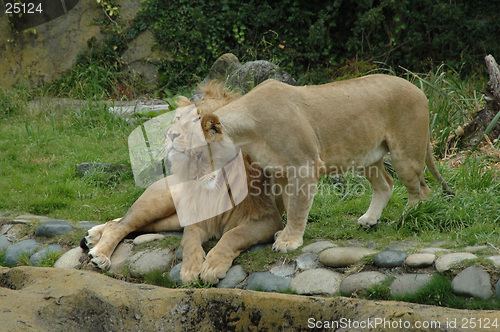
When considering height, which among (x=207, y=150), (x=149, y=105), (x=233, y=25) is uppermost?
(x=207, y=150)

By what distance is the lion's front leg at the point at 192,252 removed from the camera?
13.9 feet

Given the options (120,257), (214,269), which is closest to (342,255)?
(214,269)

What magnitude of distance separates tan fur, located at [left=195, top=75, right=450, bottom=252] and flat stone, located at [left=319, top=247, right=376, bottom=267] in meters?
0.31

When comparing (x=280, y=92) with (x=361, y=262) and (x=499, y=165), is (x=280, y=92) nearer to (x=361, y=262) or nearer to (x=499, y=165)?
(x=361, y=262)

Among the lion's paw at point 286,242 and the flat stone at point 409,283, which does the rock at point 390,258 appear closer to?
the flat stone at point 409,283

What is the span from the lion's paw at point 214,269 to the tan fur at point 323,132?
47cm

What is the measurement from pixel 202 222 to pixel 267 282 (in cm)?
94

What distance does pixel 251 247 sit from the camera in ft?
15.0

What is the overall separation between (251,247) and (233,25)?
779 cm

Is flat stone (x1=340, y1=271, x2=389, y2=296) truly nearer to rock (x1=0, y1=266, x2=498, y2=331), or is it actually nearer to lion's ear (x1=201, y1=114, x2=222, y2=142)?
rock (x1=0, y1=266, x2=498, y2=331)

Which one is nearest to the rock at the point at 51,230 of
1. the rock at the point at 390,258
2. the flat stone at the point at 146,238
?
the flat stone at the point at 146,238

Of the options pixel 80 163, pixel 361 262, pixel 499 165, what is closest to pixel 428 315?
pixel 361 262

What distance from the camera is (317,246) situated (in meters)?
4.38

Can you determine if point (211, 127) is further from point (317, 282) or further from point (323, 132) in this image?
point (317, 282)
